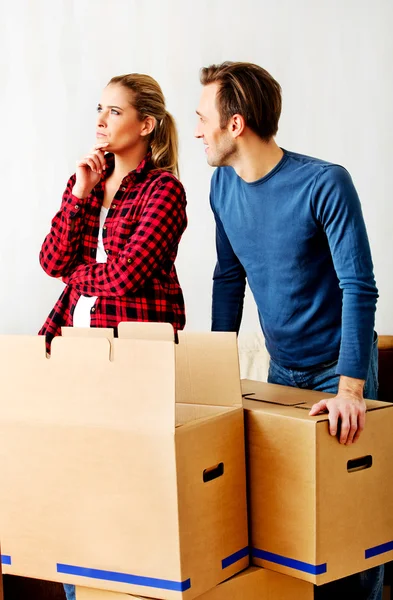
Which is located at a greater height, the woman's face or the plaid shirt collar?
the woman's face

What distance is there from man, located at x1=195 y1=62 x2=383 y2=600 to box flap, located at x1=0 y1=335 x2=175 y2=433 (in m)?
0.40

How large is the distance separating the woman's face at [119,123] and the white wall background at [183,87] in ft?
2.95

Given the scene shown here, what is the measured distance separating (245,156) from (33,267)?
1284 mm

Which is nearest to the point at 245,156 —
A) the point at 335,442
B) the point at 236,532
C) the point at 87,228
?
the point at 87,228

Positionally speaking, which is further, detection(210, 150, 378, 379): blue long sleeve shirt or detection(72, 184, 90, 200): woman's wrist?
detection(72, 184, 90, 200): woman's wrist

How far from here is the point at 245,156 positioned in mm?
1543

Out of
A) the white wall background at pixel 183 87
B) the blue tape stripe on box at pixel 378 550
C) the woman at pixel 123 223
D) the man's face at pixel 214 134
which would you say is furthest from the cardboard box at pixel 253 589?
the white wall background at pixel 183 87

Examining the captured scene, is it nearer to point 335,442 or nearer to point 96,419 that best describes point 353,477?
point 335,442

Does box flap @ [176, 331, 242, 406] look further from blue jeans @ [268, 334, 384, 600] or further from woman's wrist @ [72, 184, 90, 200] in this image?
woman's wrist @ [72, 184, 90, 200]

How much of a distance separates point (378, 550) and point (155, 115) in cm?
104

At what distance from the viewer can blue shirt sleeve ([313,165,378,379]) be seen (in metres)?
1.34

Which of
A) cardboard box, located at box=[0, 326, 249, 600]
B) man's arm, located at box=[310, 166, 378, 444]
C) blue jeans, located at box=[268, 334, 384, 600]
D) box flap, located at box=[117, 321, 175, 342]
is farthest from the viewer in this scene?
blue jeans, located at box=[268, 334, 384, 600]

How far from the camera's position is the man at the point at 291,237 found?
4.51 ft

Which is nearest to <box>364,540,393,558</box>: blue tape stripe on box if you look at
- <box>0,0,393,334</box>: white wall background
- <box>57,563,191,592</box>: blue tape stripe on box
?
<box>57,563,191,592</box>: blue tape stripe on box
